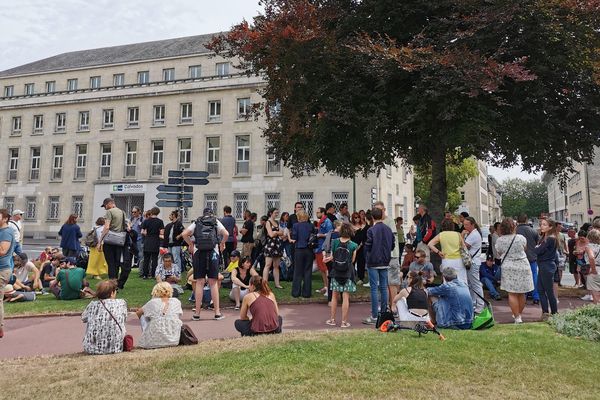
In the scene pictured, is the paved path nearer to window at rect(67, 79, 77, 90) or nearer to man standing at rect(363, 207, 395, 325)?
man standing at rect(363, 207, 395, 325)

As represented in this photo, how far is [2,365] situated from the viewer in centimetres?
564

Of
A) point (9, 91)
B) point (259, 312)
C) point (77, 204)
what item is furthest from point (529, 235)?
point (9, 91)

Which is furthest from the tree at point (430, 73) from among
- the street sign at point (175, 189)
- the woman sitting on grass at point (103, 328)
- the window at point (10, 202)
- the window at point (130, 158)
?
the window at point (10, 202)

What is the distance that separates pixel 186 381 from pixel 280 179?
108 feet

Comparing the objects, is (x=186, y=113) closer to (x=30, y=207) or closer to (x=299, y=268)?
(x=30, y=207)

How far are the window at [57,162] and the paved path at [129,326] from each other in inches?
1543

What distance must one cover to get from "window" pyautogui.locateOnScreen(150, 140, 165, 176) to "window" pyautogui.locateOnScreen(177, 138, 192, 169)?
5.86 feet

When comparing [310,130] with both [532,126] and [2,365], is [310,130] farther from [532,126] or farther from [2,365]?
[2,365]

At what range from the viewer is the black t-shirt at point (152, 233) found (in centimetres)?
1255

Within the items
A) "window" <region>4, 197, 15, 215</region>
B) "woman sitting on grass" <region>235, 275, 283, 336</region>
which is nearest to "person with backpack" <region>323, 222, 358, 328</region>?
"woman sitting on grass" <region>235, 275, 283, 336</region>

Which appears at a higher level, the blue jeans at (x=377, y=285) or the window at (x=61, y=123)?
the window at (x=61, y=123)

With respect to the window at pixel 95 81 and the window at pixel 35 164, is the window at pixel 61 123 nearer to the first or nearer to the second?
the window at pixel 35 164

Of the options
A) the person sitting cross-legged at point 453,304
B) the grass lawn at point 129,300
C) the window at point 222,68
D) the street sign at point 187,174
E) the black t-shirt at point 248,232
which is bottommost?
the grass lawn at point 129,300

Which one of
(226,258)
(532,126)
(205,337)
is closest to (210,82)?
(226,258)
